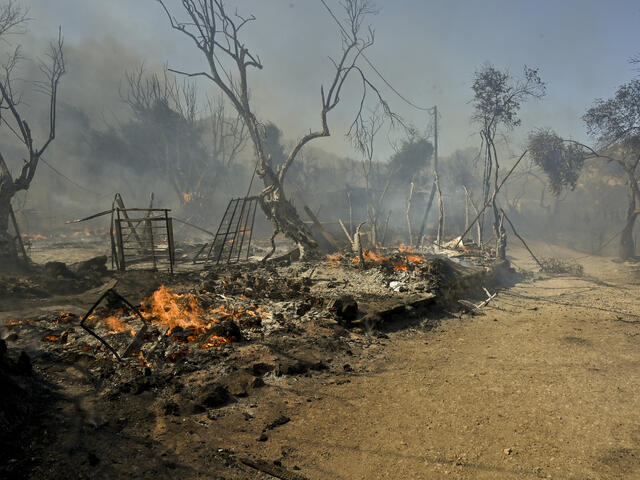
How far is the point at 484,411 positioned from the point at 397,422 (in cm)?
116

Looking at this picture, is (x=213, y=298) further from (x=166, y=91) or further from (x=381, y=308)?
(x=166, y=91)

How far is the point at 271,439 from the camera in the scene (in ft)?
12.9

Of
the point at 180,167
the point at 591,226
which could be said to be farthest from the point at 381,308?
the point at 180,167

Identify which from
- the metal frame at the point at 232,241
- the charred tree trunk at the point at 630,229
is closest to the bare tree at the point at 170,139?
the metal frame at the point at 232,241

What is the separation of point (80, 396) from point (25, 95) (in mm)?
47699

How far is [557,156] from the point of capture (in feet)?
61.8

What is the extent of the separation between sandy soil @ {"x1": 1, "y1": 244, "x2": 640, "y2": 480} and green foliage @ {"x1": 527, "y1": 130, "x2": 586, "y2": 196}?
49.4 feet

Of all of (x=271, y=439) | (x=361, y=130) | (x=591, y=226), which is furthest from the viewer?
(x=591, y=226)

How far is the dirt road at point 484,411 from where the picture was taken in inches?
141

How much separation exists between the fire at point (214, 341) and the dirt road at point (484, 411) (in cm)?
209

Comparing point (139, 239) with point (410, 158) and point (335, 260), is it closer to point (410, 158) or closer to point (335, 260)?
point (335, 260)

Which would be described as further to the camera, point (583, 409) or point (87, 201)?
point (87, 201)

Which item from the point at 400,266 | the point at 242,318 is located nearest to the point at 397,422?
the point at 242,318

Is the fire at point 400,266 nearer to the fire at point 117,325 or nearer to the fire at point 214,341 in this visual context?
the fire at point 214,341
